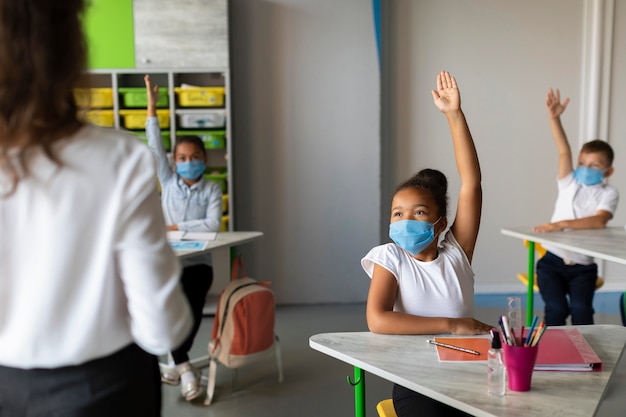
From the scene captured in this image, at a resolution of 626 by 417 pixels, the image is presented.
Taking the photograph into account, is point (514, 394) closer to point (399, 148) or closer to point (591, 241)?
point (591, 241)

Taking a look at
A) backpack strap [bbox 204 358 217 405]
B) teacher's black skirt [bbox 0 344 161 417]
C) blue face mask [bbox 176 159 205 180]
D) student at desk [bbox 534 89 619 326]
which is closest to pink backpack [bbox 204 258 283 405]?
backpack strap [bbox 204 358 217 405]

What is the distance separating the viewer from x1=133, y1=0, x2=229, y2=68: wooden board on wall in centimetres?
456

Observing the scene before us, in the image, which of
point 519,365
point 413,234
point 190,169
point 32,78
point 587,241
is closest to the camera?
point 32,78

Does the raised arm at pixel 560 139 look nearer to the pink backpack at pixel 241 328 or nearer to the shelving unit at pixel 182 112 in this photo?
the pink backpack at pixel 241 328

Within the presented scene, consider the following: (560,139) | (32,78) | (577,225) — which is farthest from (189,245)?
(32,78)

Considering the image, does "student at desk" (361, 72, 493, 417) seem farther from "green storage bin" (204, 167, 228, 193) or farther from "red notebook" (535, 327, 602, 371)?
"green storage bin" (204, 167, 228, 193)

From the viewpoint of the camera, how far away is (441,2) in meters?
5.05

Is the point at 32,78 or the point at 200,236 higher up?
the point at 32,78

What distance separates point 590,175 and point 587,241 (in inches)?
24.6

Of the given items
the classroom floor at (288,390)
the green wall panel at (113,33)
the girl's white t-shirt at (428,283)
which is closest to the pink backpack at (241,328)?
the classroom floor at (288,390)

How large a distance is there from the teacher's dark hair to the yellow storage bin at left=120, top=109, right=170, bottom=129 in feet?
12.2

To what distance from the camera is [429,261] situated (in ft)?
6.77

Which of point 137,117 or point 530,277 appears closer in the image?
point 530,277

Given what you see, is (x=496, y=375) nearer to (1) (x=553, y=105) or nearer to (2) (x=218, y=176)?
(1) (x=553, y=105)
